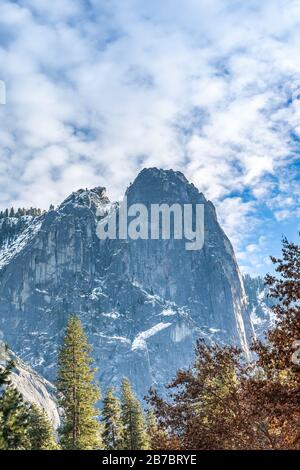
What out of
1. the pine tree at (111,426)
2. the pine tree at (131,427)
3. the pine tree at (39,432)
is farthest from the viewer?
the pine tree at (131,427)

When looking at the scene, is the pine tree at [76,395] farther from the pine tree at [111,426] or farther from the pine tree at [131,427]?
the pine tree at [131,427]

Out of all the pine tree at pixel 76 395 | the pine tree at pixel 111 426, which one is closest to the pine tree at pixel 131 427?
the pine tree at pixel 111 426

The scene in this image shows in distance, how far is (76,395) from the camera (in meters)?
36.1

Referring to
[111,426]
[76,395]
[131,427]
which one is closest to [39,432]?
[76,395]

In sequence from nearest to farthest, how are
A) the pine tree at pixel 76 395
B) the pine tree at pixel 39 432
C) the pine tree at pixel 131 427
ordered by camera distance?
1. the pine tree at pixel 76 395
2. the pine tree at pixel 39 432
3. the pine tree at pixel 131 427

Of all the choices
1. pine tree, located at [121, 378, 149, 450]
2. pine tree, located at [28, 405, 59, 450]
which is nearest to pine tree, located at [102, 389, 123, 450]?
pine tree, located at [121, 378, 149, 450]

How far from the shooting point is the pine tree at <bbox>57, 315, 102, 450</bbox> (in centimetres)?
3609

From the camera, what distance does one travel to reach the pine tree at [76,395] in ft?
118

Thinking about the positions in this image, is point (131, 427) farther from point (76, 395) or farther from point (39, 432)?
point (76, 395)

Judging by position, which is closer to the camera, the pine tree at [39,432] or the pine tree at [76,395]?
the pine tree at [76,395]

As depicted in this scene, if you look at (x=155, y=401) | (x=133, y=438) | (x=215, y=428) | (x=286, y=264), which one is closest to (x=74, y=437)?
(x=133, y=438)

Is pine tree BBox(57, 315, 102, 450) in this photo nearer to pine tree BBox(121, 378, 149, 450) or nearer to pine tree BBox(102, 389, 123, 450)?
pine tree BBox(102, 389, 123, 450)

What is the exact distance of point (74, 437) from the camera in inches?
1421

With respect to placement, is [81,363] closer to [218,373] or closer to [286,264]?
[218,373]
